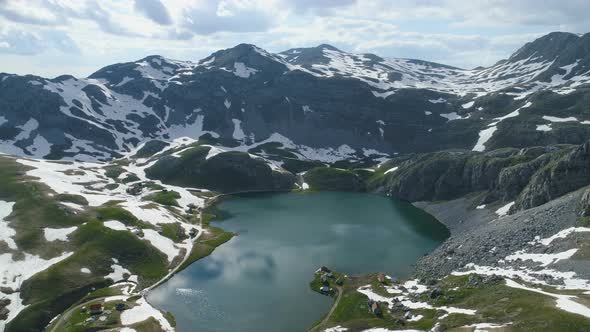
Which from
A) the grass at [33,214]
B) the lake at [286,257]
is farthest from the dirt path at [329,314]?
the grass at [33,214]

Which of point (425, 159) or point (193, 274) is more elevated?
point (425, 159)

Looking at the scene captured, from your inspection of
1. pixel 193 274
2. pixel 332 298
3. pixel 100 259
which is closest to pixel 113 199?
pixel 100 259

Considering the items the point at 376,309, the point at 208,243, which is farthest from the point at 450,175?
the point at 376,309

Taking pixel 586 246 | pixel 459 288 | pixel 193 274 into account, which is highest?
pixel 586 246

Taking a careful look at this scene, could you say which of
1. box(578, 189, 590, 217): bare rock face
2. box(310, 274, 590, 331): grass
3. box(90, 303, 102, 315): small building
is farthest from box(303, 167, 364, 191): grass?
box(90, 303, 102, 315): small building

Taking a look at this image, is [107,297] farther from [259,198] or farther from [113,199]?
[259,198]

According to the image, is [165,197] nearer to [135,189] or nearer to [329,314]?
[135,189]

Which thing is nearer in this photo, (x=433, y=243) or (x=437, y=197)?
(x=433, y=243)

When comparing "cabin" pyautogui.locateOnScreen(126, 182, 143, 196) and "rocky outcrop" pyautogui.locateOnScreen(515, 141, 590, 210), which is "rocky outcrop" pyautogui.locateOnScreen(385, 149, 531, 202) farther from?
"cabin" pyautogui.locateOnScreen(126, 182, 143, 196)
